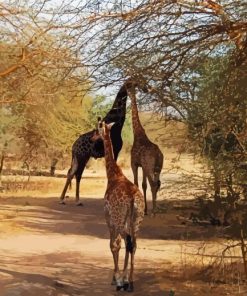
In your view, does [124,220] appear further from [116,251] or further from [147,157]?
[147,157]

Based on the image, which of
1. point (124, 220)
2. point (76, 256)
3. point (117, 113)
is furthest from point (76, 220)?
point (124, 220)

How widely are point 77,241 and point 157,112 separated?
5770 millimetres

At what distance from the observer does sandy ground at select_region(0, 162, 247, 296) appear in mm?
8703

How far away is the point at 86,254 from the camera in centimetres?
1135

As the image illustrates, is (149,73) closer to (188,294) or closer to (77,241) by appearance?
(188,294)

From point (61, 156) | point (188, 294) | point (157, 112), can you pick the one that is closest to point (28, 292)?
point (188, 294)

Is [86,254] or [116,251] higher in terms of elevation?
[116,251]

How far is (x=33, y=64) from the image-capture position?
12492 millimetres

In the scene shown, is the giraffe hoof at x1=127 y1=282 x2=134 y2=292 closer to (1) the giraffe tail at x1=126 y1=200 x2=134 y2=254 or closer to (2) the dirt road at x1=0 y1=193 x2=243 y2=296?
(2) the dirt road at x1=0 y1=193 x2=243 y2=296

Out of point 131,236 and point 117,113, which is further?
point 117,113

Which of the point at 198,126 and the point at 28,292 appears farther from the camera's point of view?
the point at 28,292

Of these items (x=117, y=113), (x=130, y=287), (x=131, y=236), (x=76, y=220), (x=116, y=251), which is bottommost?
(x=130, y=287)

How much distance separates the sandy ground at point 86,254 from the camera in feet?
28.6

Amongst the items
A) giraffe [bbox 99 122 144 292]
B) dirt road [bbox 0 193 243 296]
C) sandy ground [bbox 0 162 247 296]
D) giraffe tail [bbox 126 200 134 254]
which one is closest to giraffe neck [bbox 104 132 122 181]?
giraffe [bbox 99 122 144 292]
